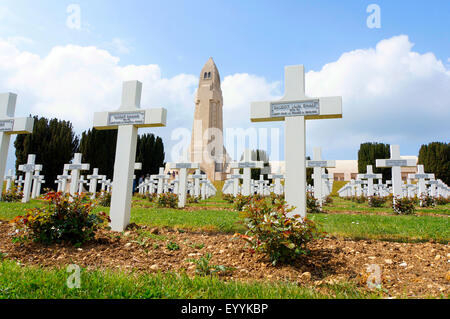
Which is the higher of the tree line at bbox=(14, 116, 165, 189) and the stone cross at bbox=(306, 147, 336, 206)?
the tree line at bbox=(14, 116, 165, 189)

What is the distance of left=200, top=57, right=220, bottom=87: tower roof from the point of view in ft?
147

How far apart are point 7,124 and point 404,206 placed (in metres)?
12.6

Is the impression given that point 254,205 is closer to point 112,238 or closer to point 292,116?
point 292,116

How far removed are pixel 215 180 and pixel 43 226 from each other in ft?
126

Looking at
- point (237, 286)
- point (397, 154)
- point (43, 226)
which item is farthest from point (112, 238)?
point (397, 154)

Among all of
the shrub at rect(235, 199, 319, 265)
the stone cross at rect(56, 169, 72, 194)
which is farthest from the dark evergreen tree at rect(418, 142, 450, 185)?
the shrub at rect(235, 199, 319, 265)

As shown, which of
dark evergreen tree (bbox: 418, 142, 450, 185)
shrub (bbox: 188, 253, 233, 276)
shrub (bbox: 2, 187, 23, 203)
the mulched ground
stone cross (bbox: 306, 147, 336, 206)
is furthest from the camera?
dark evergreen tree (bbox: 418, 142, 450, 185)

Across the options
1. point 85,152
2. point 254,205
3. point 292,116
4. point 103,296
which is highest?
point 85,152

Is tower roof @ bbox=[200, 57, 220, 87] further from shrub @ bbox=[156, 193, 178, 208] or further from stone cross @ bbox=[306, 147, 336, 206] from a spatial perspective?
shrub @ bbox=[156, 193, 178, 208]

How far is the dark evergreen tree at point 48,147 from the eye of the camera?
2491 centimetres

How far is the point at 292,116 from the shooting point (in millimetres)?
5156

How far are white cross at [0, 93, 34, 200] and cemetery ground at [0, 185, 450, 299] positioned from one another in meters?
3.50

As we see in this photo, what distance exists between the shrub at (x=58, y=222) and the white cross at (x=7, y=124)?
4.03 m

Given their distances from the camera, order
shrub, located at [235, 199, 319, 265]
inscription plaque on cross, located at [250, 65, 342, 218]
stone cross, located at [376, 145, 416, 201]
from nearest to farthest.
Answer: shrub, located at [235, 199, 319, 265]
inscription plaque on cross, located at [250, 65, 342, 218]
stone cross, located at [376, 145, 416, 201]
